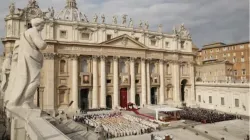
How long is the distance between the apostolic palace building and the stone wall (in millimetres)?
2642

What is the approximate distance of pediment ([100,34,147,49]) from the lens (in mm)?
35000

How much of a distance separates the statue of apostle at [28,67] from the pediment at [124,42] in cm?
2744

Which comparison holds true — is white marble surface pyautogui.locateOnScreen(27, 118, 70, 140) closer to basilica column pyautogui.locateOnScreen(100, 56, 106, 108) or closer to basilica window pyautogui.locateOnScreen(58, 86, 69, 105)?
basilica window pyautogui.locateOnScreen(58, 86, 69, 105)

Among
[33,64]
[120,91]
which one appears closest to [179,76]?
[120,91]

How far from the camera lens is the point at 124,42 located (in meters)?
36.3

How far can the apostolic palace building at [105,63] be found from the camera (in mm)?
30250

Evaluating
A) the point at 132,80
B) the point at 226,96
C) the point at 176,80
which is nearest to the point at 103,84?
the point at 132,80

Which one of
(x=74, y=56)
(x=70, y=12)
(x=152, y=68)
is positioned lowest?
(x=152, y=68)

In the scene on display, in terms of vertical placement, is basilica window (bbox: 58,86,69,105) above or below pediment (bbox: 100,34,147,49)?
below

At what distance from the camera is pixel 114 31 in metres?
36.0

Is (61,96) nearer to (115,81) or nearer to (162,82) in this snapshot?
(115,81)

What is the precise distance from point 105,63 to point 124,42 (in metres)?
5.28

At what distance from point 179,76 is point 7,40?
32097 millimetres

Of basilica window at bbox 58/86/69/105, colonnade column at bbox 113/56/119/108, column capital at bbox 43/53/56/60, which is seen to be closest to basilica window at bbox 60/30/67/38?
column capital at bbox 43/53/56/60
